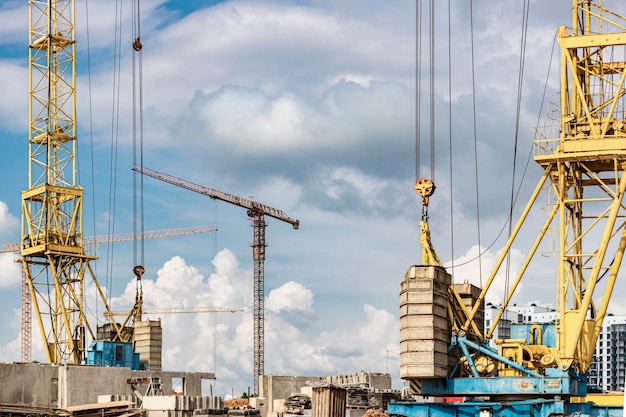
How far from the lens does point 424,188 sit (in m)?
52.4

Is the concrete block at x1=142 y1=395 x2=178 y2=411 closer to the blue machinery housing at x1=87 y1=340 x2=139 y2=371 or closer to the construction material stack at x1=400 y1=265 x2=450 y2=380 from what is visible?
the construction material stack at x1=400 y1=265 x2=450 y2=380

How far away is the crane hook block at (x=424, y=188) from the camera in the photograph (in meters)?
52.3

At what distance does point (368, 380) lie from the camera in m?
70.9

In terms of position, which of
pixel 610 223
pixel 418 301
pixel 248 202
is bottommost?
pixel 418 301

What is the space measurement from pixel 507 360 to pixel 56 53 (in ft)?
172

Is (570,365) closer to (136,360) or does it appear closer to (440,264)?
(440,264)

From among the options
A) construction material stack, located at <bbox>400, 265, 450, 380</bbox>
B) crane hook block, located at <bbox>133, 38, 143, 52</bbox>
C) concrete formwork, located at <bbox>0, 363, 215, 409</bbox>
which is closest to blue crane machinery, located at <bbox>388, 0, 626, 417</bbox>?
construction material stack, located at <bbox>400, 265, 450, 380</bbox>

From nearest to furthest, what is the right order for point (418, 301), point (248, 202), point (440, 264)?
point (418, 301), point (440, 264), point (248, 202)

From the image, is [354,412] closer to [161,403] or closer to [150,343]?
[161,403]

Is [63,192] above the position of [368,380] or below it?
above

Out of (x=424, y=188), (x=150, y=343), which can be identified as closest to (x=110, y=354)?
Result: (x=150, y=343)

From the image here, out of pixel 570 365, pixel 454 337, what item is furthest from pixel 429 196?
pixel 570 365

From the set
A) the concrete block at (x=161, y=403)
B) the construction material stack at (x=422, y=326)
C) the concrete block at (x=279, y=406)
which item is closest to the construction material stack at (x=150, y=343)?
the concrete block at (x=279, y=406)

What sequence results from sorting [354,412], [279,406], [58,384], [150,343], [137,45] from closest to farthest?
[354,412] → [279,406] → [58,384] → [150,343] → [137,45]
